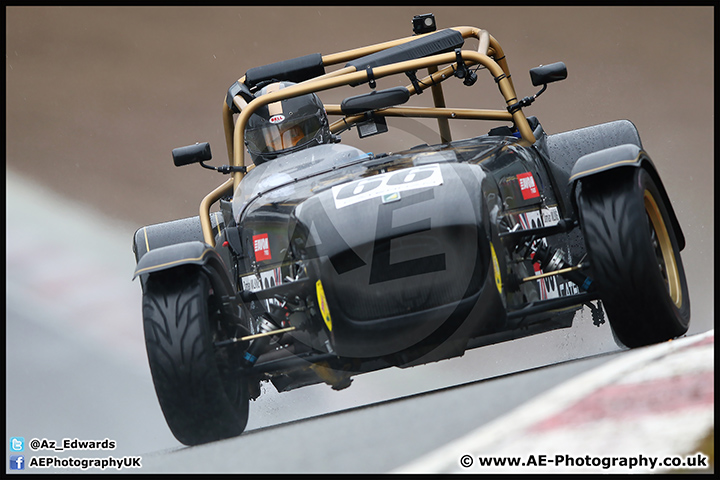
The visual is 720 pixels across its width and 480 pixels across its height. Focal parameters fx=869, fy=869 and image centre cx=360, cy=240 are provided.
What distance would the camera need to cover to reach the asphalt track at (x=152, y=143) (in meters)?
8.05

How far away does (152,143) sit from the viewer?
1056cm

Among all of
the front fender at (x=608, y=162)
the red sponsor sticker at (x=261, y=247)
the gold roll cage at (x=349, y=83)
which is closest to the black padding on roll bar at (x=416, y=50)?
the gold roll cage at (x=349, y=83)

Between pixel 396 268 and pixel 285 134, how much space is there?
1.73 metres

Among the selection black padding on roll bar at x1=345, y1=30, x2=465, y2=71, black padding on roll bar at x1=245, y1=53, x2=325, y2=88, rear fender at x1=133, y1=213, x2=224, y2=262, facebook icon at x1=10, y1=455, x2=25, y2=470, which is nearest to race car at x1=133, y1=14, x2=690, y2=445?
black padding on roll bar at x1=345, y1=30, x2=465, y2=71

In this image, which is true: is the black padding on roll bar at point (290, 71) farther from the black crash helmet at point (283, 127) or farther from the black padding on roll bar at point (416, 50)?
the black padding on roll bar at point (416, 50)

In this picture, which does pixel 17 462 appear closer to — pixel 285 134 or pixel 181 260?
pixel 181 260

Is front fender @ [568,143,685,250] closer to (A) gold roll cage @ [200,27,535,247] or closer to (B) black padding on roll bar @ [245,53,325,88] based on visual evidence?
(A) gold roll cage @ [200,27,535,247]

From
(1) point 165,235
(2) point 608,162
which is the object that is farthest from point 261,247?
(1) point 165,235

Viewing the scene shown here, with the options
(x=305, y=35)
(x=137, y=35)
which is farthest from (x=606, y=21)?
(x=137, y=35)

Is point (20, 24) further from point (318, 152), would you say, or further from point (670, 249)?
point (670, 249)

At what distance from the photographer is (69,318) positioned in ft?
29.1

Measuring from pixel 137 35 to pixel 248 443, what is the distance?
30.5 ft

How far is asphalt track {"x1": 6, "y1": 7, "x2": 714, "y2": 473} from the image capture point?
8055 millimetres

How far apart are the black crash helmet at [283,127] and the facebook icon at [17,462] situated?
2.08 meters
